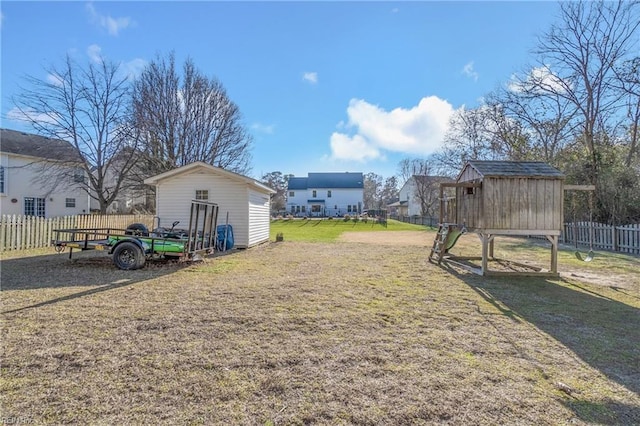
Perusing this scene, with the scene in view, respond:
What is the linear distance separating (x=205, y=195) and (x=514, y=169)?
1092cm

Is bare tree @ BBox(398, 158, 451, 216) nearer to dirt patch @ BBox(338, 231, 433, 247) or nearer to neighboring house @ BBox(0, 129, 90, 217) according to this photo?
dirt patch @ BBox(338, 231, 433, 247)

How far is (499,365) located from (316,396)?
1.99 meters

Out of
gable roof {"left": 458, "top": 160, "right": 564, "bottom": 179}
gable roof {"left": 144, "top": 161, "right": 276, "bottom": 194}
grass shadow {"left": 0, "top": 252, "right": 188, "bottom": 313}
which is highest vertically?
gable roof {"left": 144, "top": 161, "right": 276, "bottom": 194}

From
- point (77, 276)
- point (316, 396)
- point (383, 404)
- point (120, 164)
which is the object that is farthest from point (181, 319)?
point (120, 164)

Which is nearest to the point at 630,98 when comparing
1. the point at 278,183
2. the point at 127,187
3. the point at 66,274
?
the point at 66,274

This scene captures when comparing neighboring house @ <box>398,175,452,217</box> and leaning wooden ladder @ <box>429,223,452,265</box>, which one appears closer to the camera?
leaning wooden ladder @ <box>429,223,452,265</box>

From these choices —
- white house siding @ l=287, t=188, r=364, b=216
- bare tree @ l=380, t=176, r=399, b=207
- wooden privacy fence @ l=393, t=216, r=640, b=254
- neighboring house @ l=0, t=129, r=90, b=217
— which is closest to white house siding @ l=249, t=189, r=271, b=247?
wooden privacy fence @ l=393, t=216, r=640, b=254

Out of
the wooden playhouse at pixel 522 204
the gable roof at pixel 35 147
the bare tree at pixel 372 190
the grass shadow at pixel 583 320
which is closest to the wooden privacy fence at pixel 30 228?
the gable roof at pixel 35 147

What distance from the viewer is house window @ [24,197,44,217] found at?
2431 cm

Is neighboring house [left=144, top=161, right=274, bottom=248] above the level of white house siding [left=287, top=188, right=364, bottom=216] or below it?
below

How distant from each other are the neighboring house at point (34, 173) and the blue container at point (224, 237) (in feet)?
50.2

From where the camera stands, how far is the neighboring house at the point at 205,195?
13164 mm

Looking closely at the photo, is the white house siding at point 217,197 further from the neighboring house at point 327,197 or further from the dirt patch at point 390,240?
the neighboring house at point 327,197

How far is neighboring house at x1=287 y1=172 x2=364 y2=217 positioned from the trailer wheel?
5009cm
